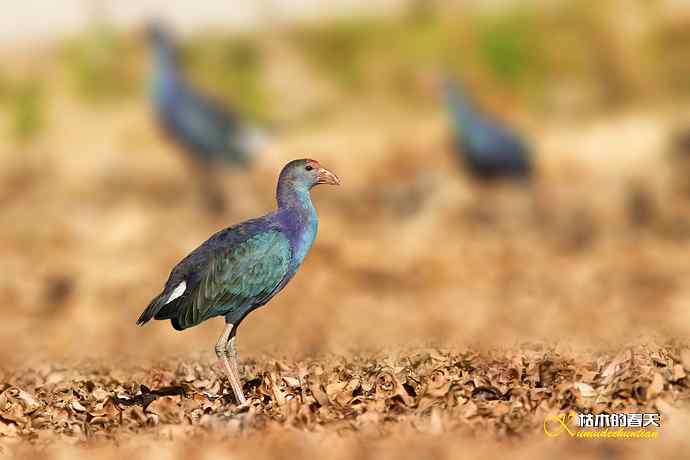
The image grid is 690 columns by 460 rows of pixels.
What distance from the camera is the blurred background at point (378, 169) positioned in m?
13.4

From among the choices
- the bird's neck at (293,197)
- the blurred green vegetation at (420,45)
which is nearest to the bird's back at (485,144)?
the blurred green vegetation at (420,45)

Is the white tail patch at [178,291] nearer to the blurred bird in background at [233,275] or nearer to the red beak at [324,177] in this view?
the blurred bird in background at [233,275]

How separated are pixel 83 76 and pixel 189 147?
3423 millimetres

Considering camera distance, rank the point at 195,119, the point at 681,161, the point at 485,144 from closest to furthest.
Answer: the point at 195,119, the point at 681,161, the point at 485,144

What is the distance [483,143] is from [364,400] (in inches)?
431

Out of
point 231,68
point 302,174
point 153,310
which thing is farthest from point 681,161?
point 153,310

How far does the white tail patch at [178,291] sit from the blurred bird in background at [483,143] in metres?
10.5

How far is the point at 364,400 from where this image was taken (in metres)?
6.04

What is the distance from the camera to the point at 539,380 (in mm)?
6184

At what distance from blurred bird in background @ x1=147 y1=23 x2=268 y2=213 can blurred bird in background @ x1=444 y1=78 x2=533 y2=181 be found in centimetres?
257

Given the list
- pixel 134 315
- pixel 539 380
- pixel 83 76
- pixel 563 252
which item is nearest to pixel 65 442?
pixel 539 380

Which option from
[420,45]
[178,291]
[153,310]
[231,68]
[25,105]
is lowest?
[153,310]

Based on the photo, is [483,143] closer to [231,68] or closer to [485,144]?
[485,144]

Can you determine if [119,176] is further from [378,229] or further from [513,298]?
[513,298]
